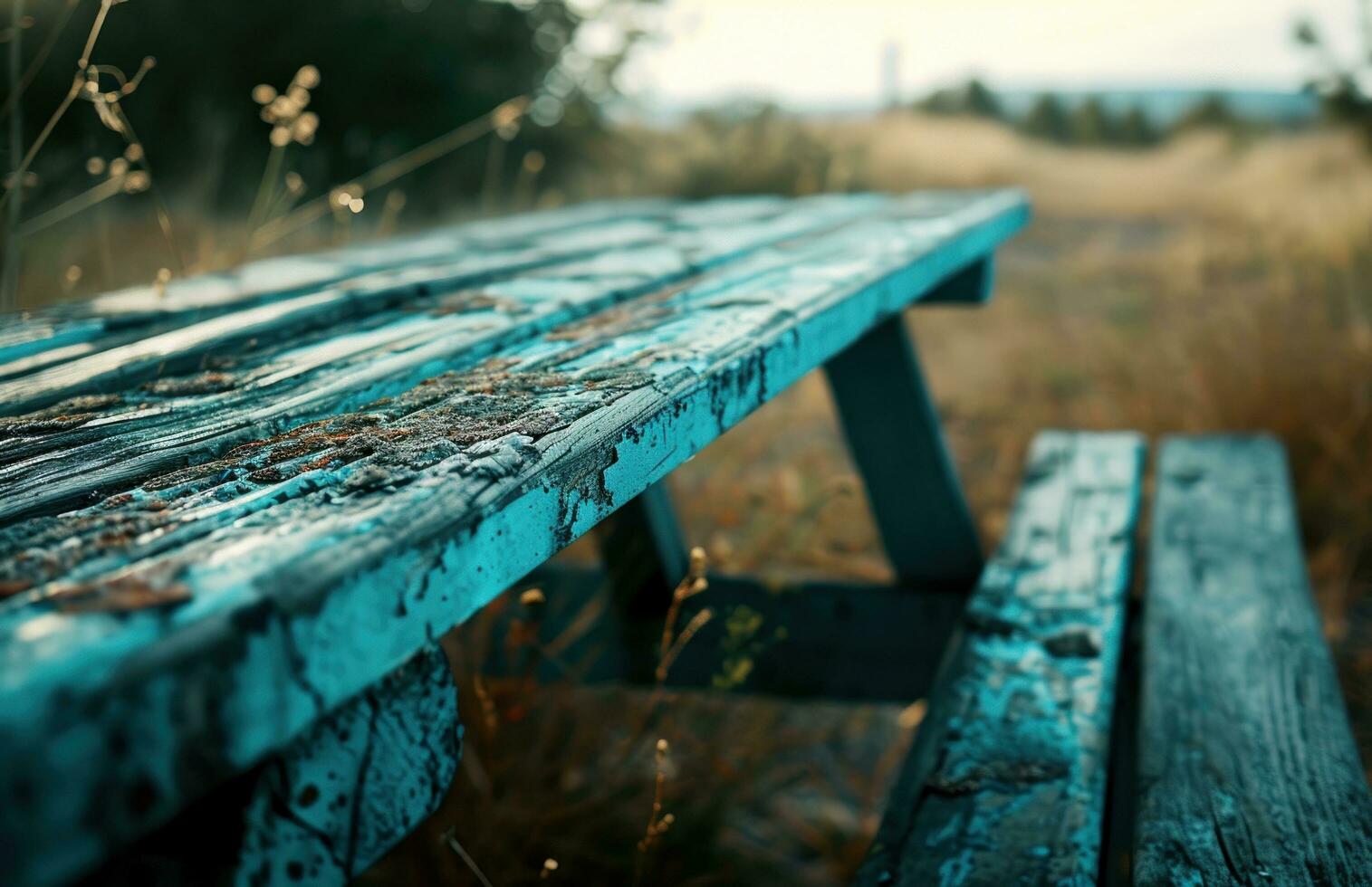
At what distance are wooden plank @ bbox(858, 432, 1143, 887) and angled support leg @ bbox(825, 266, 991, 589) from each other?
197 millimetres

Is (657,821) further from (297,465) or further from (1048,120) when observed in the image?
(1048,120)

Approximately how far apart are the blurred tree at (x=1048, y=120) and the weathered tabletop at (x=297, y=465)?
1572 centimetres

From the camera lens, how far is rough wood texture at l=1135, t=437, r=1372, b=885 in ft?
2.93

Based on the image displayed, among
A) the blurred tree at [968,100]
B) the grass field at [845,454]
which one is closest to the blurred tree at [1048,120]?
the blurred tree at [968,100]

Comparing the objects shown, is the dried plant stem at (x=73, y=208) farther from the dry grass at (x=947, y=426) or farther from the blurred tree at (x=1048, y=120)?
the blurred tree at (x=1048, y=120)

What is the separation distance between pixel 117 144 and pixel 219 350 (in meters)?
6.06

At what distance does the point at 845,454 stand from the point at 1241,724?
3.19 m

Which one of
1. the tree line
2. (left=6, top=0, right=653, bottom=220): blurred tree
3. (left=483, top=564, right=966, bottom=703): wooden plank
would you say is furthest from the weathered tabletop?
the tree line

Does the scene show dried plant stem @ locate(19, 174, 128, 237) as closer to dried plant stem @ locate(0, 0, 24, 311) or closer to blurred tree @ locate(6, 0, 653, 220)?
dried plant stem @ locate(0, 0, 24, 311)

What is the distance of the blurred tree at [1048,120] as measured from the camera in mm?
15578

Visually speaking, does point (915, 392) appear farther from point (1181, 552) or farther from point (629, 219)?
point (629, 219)

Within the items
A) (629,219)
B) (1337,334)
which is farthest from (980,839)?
(1337,334)

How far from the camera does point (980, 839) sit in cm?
95

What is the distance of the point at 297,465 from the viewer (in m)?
0.59
